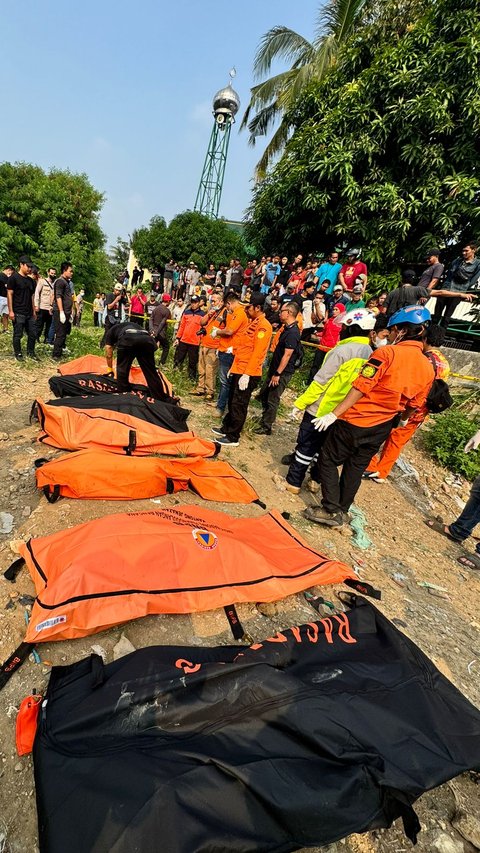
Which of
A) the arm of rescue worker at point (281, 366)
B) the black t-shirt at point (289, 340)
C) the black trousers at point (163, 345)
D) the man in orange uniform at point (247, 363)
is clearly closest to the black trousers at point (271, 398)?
the arm of rescue worker at point (281, 366)

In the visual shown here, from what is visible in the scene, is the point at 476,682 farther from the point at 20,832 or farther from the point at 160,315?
the point at 160,315

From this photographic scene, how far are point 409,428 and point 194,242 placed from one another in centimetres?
1796

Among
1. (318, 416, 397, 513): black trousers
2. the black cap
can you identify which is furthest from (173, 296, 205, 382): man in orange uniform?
(318, 416, 397, 513): black trousers

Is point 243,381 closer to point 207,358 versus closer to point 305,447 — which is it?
point 305,447

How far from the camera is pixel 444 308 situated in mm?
7520

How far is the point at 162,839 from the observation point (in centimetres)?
106

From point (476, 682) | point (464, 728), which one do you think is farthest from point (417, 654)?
point (476, 682)

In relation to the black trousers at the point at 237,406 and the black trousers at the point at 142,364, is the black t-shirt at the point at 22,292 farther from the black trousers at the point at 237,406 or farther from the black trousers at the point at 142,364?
the black trousers at the point at 237,406

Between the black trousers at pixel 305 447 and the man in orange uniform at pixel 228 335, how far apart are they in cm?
169

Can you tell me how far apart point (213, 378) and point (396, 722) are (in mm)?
5676

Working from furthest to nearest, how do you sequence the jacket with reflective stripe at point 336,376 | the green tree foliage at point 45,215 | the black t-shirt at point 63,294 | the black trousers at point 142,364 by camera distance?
the green tree foliage at point 45,215, the black t-shirt at point 63,294, the black trousers at point 142,364, the jacket with reflective stripe at point 336,376

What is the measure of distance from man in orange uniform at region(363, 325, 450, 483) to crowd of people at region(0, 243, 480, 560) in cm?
1

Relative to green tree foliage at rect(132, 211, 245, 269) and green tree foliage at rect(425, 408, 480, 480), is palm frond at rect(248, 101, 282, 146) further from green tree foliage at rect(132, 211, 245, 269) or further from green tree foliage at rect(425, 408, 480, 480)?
green tree foliage at rect(425, 408, 480, 480)

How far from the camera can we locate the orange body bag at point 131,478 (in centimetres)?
293
